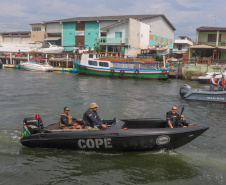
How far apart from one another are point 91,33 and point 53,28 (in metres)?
10.0

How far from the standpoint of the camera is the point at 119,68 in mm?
36875

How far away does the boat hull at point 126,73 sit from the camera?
115 ft

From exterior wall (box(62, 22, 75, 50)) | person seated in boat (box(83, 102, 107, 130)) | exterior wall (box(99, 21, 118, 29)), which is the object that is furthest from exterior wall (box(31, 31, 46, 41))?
person seated in boat (box(83, 102, 107, 130))

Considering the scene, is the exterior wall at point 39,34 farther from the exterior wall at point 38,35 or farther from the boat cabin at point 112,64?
the boat cabin at point 112,64

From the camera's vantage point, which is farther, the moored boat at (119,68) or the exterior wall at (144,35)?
the exterior wall at (144,35)

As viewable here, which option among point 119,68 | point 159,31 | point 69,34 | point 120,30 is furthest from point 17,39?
point 119,68

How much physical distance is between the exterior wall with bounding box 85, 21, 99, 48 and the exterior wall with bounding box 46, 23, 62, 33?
6.96 meters

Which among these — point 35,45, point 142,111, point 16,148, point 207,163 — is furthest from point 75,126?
point 35,45

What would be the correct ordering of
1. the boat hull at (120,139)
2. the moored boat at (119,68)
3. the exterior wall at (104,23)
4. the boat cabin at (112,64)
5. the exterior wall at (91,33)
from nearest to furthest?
the boat hull at (120,139) → the moored boat at (119,68) → the boat cabin at (112,64) → the exterior wall at (104,23) → the exterior wall at (91,33)

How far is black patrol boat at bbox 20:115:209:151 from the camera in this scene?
8.35m

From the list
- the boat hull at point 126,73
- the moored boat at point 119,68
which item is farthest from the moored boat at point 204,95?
the moored boat at point 119,68

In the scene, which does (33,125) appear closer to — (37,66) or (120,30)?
(37,66)

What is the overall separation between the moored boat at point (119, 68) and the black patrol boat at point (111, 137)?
88.4ft

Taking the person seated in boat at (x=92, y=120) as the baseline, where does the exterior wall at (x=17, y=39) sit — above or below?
above
